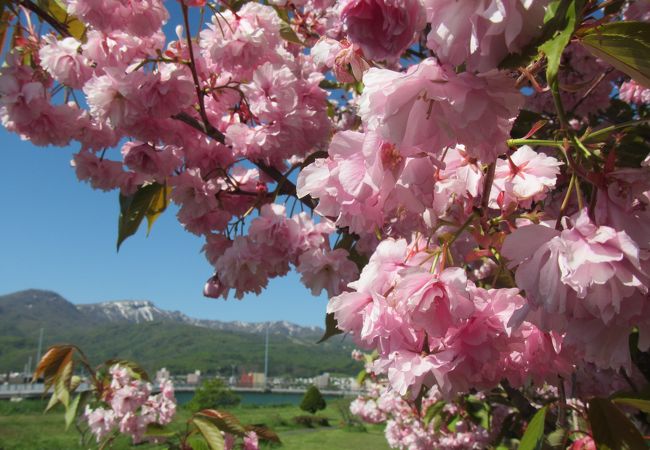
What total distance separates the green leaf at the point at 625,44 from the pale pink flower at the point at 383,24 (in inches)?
5.5

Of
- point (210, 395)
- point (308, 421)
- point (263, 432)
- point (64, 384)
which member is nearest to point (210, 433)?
point (263, 432)

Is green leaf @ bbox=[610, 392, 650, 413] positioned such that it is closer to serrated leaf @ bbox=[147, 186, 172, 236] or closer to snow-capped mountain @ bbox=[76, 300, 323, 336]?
serrated leaf @ bbox=[147, 186, 172, 236]

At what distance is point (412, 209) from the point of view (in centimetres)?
52

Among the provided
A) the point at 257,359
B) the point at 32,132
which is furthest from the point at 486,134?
the point at 257,359

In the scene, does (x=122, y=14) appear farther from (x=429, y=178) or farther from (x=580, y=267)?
(x=580, y=267)

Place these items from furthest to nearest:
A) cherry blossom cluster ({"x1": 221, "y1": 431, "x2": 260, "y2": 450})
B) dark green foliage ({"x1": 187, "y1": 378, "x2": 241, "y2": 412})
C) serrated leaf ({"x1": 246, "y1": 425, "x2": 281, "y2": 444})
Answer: dark green foliage ({"x1": 187, "y1": 378, "x2": 241, "y2": 412}) → cherry blossom cluster ({"x1": 221, "y1": 431, "x2": 260, "y2": 450}) → serrated leaf ({"x1": 246, "y1": 425, "x2": 281, "y2": 444})

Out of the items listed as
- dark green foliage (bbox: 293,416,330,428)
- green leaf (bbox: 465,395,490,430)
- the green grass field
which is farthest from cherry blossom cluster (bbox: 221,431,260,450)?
dark green foliage (bbox: 293,416,330,428)

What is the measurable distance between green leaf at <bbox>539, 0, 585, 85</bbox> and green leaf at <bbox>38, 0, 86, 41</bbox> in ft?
4.99

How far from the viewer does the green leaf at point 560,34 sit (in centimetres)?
→ 33

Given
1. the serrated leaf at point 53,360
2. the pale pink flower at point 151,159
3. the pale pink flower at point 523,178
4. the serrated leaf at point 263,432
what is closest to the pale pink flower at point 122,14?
the pale pink flower at point 151,159

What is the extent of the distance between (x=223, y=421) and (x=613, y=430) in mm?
1588

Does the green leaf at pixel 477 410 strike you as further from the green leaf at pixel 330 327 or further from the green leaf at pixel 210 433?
the green leaf at pixel 330 327

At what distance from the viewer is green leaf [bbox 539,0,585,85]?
0.33 m

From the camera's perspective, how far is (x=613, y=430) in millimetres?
777
